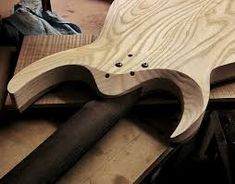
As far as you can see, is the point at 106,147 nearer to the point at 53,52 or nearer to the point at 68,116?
the point at 68,116

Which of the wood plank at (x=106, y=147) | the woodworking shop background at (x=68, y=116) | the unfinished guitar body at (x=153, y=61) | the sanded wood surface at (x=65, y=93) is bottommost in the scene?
the woodworking shop background at (x=68, y=116)

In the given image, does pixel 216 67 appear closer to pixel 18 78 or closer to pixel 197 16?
pixel 197 16

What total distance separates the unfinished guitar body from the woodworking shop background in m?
0.05

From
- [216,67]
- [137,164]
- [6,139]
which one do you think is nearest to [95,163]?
[137,164]

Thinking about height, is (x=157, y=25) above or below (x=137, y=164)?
above

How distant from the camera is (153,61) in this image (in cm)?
66

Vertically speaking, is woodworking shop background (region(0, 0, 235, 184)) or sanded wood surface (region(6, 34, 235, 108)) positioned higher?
sanded wood surface (region(6, 34, 235, 108))

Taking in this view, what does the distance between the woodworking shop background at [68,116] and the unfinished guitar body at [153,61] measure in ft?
0.17

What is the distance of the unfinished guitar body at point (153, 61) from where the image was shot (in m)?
0.61

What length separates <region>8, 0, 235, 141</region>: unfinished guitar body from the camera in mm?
609

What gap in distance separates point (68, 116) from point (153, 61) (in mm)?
187

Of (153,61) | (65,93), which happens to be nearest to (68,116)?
(65,93)

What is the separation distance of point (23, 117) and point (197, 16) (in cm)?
43

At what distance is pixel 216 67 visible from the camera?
2.16 feet
